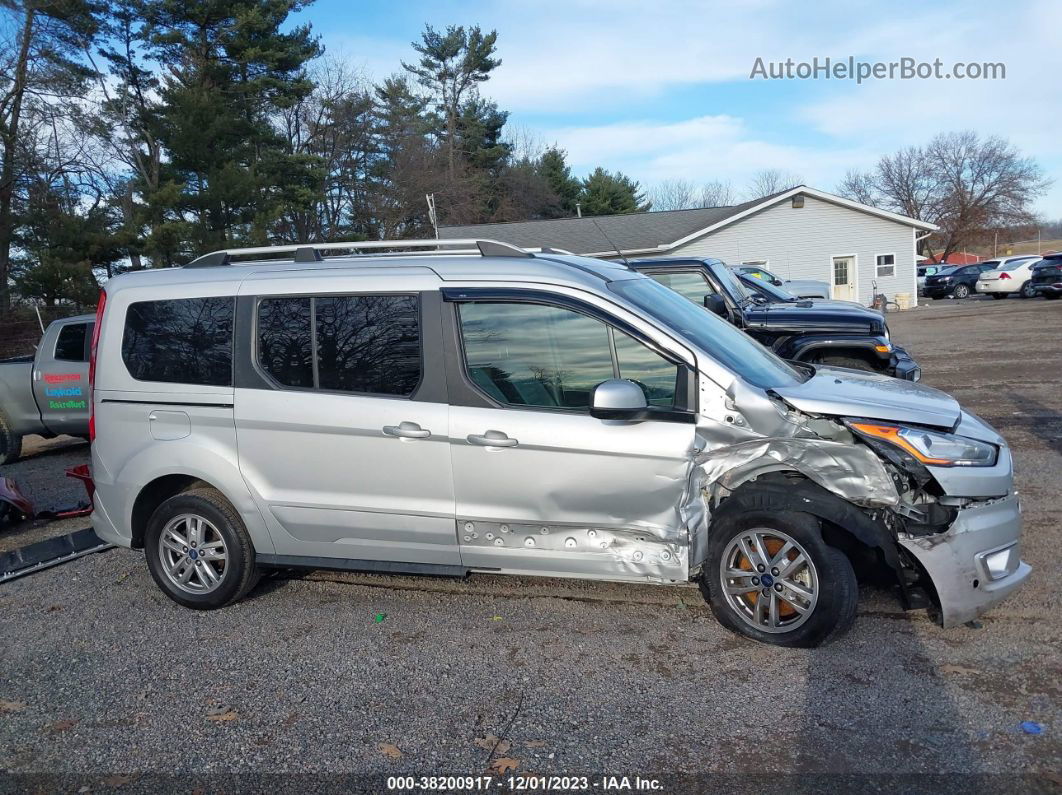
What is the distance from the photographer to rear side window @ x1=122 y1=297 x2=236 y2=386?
4.96m

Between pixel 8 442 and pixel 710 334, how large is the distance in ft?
31.7

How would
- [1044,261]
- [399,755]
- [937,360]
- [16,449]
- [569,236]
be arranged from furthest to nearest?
[569,236] → [1044,261] → [937,360] → [16,449] → [399,755]

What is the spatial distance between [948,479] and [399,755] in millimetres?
2783

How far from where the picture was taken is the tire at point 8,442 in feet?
34.8

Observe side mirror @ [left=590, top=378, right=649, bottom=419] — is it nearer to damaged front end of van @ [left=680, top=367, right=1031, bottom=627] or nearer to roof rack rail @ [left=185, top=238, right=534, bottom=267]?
damaged front end of van @ [left=680, top=367, right=1031, bottom=627]

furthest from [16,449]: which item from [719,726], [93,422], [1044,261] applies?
[1044,261]

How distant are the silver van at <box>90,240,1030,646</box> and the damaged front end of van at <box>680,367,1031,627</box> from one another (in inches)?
0.4

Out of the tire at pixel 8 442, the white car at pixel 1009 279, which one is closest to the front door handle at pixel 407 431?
the tire at pixel 8 442

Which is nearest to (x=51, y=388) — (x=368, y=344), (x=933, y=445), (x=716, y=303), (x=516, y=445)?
(x=368, y=344)

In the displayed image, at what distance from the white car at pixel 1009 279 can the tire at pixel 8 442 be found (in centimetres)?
3205

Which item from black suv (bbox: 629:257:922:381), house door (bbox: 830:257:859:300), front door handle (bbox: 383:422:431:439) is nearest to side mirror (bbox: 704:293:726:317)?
black suv (bbox: 629:257:922:381)

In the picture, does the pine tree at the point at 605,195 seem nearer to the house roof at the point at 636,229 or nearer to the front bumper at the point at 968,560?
the house roof at the point at 636,229

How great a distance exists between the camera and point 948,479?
4.02 m

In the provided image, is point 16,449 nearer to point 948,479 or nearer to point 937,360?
point 948,479
